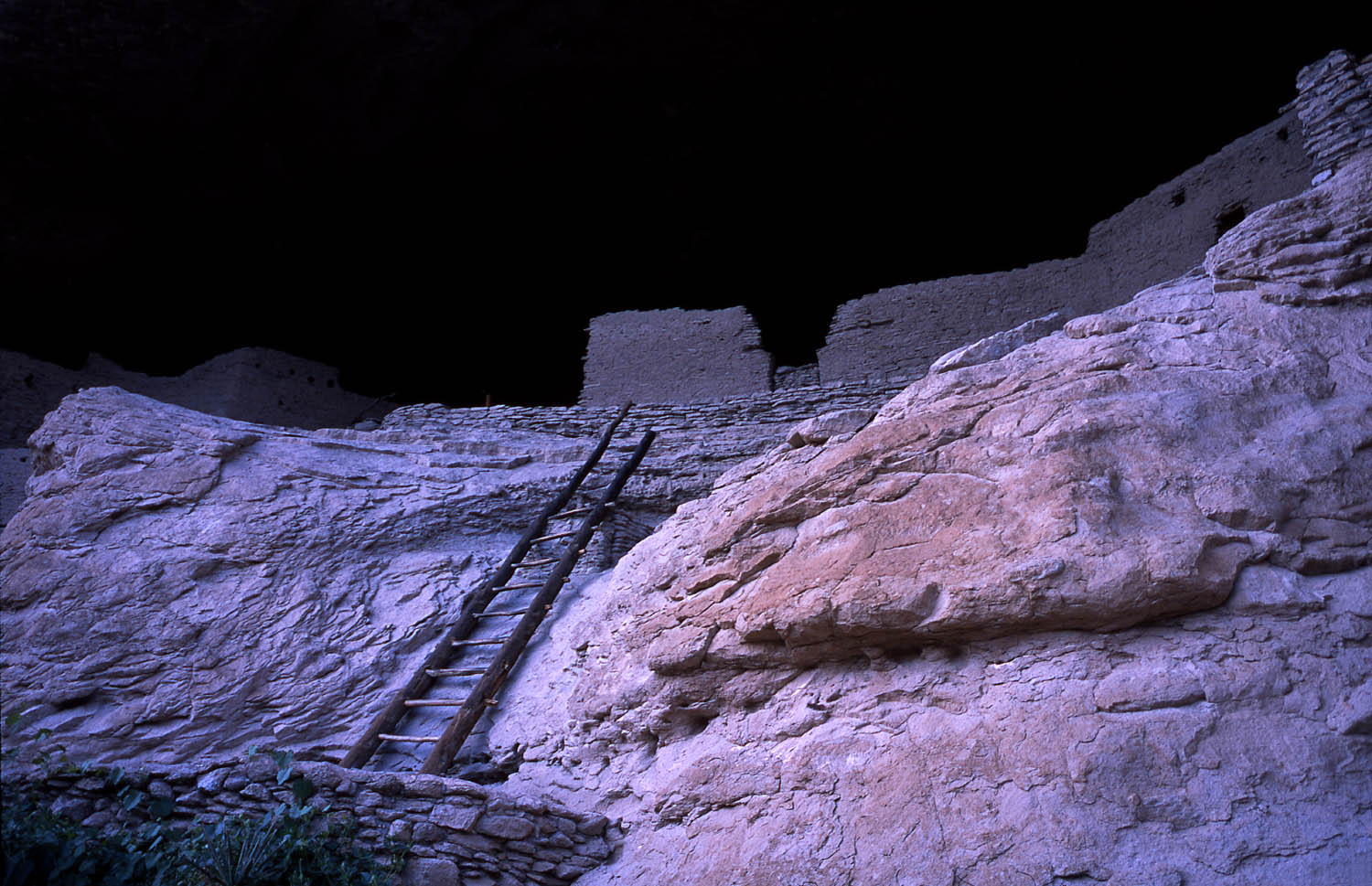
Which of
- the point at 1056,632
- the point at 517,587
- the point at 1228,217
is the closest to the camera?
the point at 1056,632

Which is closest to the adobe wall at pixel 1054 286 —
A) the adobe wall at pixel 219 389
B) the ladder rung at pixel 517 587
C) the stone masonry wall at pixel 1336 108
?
the stone masonry wall at pixel 1336 108

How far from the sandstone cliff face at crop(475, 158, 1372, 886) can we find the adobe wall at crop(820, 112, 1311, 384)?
18.8 ft

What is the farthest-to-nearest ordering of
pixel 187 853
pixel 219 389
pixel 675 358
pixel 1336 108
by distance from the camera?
pixel 219 389, pixel 675 358, pixel 1336 108, pixel 187 853

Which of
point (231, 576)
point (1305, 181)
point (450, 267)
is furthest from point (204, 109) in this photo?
point (1305, 181)

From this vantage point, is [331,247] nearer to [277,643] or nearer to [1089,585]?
[277,643]

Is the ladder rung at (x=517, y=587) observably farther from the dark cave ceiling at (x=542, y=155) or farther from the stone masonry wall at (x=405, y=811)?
the dark cave ceiling at (x=542, y=155)

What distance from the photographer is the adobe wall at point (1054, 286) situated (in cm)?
948

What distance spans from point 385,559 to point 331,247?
32.6ft

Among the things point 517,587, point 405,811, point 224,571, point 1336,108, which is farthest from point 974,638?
point 1336,108

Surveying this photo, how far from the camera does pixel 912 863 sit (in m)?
2.63

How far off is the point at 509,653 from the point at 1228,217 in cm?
948

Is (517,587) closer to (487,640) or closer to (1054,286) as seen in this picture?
(487,640)

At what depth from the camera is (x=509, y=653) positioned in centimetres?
466

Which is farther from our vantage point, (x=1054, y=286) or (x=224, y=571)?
(x=1054, y=286)
